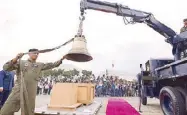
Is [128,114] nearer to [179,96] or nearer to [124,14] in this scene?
[179,96]

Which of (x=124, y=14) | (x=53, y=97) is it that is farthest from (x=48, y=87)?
(x=53, y=97)

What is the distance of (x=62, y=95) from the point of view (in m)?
9.33

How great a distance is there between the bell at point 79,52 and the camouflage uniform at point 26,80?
1.61 ft

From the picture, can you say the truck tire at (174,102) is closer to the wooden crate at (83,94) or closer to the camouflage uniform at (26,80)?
the camouflage uniform at (26,80)

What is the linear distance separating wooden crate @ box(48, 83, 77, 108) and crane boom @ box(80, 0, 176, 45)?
3.48 metres

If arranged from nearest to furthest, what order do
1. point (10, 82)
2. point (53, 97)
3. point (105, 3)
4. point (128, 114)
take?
point (10, 82)
point (53, 97)
point (128, 114)
point (105, 3)

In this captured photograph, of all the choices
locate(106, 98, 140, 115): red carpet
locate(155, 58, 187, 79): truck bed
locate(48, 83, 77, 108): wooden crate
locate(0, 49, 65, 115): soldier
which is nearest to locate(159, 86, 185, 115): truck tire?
locate(155, 58, 187, 79): truck bed

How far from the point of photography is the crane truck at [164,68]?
23.9ft

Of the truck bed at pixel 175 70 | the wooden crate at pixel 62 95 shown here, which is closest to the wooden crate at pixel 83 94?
the wooden crate at pixel 62 95

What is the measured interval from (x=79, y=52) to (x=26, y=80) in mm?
1248

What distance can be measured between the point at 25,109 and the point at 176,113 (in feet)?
12.0

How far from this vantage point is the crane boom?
1183cm

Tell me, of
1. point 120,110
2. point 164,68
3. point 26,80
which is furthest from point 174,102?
point 120,110

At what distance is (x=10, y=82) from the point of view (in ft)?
28.3
